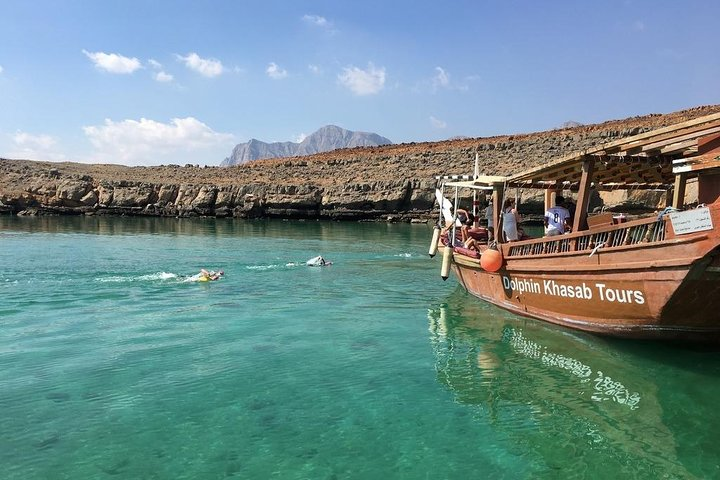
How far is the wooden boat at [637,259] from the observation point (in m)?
7.49

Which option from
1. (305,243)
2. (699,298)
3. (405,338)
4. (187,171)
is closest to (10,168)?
(187,171)

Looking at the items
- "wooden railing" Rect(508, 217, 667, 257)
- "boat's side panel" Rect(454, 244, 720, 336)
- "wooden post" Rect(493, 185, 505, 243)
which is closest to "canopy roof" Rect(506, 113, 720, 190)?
"wooden post" Rect(493, 185, 505, 243)

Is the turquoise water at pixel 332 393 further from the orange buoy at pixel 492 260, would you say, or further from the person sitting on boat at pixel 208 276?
the person sitting on boat at pixel 208 276

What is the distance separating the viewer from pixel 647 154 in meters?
9.27

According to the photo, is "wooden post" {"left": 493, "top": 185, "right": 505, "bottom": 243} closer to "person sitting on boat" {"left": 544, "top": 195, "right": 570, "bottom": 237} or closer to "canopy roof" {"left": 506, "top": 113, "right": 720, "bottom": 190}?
"canopy roof" {"left": 506, "top": 113, "right": 720, "bottom": 190}

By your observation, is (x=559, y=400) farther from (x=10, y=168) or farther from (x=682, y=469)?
(x=10, y=168)

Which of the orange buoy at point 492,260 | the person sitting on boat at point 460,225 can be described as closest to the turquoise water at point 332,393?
the orange buoy at point 492,260

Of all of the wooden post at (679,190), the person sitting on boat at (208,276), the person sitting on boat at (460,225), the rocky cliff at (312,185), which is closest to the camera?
the wooden post at (679,190)

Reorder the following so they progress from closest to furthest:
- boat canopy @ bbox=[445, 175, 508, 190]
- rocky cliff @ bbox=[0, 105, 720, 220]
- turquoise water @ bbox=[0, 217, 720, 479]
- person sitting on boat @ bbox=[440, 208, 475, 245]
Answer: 1. turquoise water @ bbox=[0, 217, 720, 479]
2. boat canopy @ bbox=[445, 175, 508, 190]
3. person sitting on boat @ bbox=[440, 208, 475, 245]
4. rocky cliff @ bbox=[0, 105, 720, 220]

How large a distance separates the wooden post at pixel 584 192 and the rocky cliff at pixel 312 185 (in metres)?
38.7

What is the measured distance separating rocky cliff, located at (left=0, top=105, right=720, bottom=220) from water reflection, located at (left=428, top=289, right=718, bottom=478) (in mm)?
39540

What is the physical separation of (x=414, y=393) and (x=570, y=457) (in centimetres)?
221

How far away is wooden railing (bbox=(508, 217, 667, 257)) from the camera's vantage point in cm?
798

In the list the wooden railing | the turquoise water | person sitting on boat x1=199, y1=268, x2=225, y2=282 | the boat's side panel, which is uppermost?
the wooden railing
